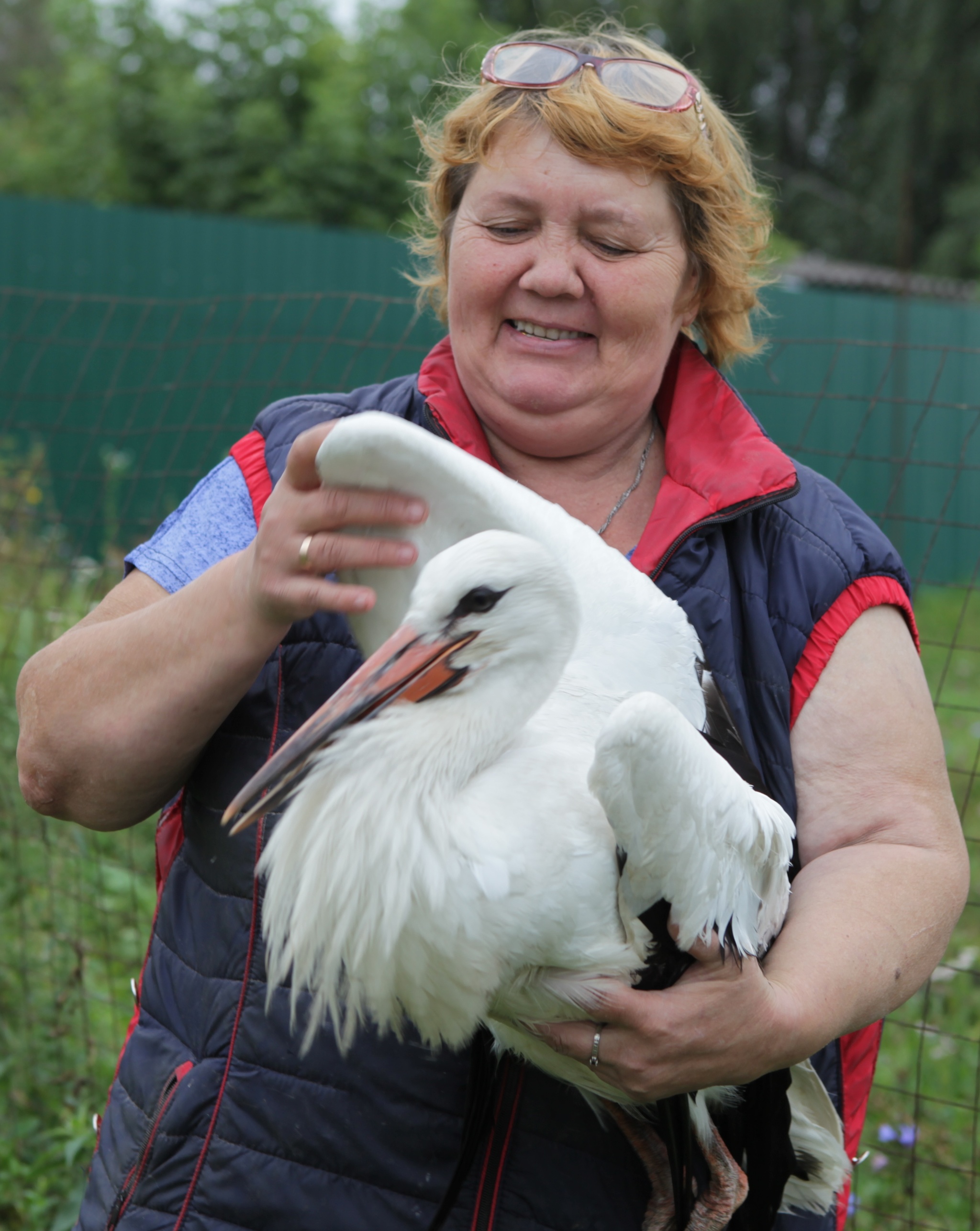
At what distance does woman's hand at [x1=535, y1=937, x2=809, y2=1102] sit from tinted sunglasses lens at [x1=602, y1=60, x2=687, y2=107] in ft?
4.56

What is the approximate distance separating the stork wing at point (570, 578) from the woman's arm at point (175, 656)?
88 mm

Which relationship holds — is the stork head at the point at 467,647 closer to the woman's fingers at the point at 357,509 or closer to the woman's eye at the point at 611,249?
the woman's fingers at the point at 357,509

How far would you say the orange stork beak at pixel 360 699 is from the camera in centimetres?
151

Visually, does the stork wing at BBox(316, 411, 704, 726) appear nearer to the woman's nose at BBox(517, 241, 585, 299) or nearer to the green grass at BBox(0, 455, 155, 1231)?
the woman's nose at BBox(517, 241, 585, 299)

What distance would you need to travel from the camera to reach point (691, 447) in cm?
199

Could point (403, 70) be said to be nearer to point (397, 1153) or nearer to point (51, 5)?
point (51, 5)

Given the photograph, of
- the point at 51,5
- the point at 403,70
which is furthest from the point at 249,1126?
the point at 51,5

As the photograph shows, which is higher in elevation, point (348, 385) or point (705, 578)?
point (705, 578)

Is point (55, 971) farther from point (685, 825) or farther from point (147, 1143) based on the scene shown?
point (685, 825)

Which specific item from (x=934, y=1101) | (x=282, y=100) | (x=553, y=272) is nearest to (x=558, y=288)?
(x=553, y=272)

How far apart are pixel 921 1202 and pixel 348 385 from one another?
553 centimetres

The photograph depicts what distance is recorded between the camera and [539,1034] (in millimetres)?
1679

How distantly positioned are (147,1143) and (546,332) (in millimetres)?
1451

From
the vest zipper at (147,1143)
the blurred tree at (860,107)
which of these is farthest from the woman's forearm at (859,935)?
the blurred tree at (860,107)
